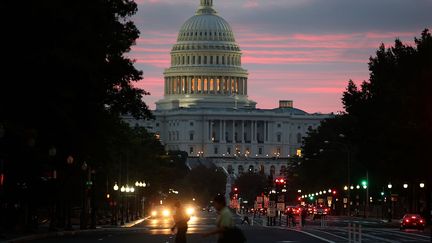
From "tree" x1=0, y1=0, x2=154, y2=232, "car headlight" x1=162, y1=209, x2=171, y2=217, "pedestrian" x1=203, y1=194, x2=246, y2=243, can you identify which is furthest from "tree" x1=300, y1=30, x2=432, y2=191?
"pedestrian" x1=203, y1=194, x2=246, y2=243

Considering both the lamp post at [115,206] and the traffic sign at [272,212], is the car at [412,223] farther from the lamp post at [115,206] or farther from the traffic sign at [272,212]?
the lamp post at [115,206]

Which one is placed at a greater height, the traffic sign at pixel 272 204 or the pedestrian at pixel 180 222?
the traffic sign at pixel 272 204

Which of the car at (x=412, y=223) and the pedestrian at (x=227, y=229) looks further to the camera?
the car at (x=412, y=223)

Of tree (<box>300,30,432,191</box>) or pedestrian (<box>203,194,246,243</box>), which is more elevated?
tree (<box>300,30,432,191</box>)

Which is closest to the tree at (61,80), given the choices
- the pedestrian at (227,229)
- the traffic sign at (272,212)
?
the pedestrian at (227,229)

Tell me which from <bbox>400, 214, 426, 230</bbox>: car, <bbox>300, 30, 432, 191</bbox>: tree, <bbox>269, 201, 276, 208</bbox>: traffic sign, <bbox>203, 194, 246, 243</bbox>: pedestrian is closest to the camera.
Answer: <bbox>203, 194, 246, 243</bbox>: pedestrian

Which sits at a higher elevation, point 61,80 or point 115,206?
point 61,80

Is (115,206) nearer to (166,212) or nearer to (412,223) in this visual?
(412,223)

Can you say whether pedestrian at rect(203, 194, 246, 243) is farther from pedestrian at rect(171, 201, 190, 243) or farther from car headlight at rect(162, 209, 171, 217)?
car headlight at rect(162, 209, 171, 217)

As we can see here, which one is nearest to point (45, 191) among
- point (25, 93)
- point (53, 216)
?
point (53, 216)

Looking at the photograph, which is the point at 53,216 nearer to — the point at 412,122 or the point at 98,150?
the point at 98,150

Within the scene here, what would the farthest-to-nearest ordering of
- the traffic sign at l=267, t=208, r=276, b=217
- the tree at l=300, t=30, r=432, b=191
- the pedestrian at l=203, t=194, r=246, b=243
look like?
the traffic sign at l=267, t=208, r=276, b=217 < the tree at l=300, t=30, r=432, b=191 < the pedestrian at l=203, t=194, r=246, b=243

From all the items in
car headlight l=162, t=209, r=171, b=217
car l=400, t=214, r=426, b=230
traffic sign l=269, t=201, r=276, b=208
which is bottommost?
car l=400, t=214, r=426, b=230

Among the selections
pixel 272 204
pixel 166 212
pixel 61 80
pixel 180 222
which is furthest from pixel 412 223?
pixel 166 212
